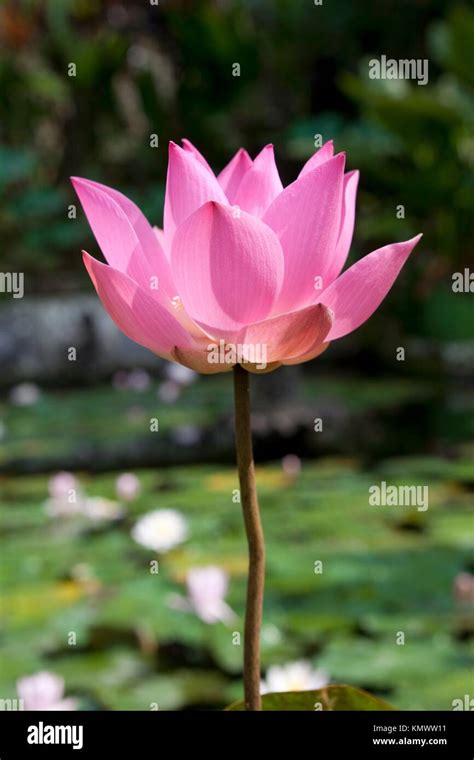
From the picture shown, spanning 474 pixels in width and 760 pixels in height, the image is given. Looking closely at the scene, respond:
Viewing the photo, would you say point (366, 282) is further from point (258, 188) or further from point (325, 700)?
point (325, 700)

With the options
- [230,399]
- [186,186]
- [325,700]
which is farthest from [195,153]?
[230,399]

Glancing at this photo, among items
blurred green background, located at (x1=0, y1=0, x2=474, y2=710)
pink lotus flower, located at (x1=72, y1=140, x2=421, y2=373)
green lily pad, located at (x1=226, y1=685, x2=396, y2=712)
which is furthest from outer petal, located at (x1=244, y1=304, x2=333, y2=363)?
blurred green background, located at (x1=0, y1=0, x2=474, y2=710)

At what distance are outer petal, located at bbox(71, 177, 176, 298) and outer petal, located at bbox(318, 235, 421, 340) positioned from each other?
0.15 feet

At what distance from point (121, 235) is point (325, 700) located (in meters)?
0.17

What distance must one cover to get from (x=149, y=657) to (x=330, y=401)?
1949 mm

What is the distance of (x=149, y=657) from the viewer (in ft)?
4.14

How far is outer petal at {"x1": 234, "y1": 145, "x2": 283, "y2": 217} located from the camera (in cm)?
27

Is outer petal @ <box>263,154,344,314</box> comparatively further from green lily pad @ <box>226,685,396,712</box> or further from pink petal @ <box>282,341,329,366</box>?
green lily pad @ <box>226,685,396,712</box>

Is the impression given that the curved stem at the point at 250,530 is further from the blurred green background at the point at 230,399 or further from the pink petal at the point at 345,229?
the blurred green background at the point at 230,399

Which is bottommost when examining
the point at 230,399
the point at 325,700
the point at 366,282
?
the point at 325,700

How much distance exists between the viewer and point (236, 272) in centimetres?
25

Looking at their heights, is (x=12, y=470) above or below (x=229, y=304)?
above
